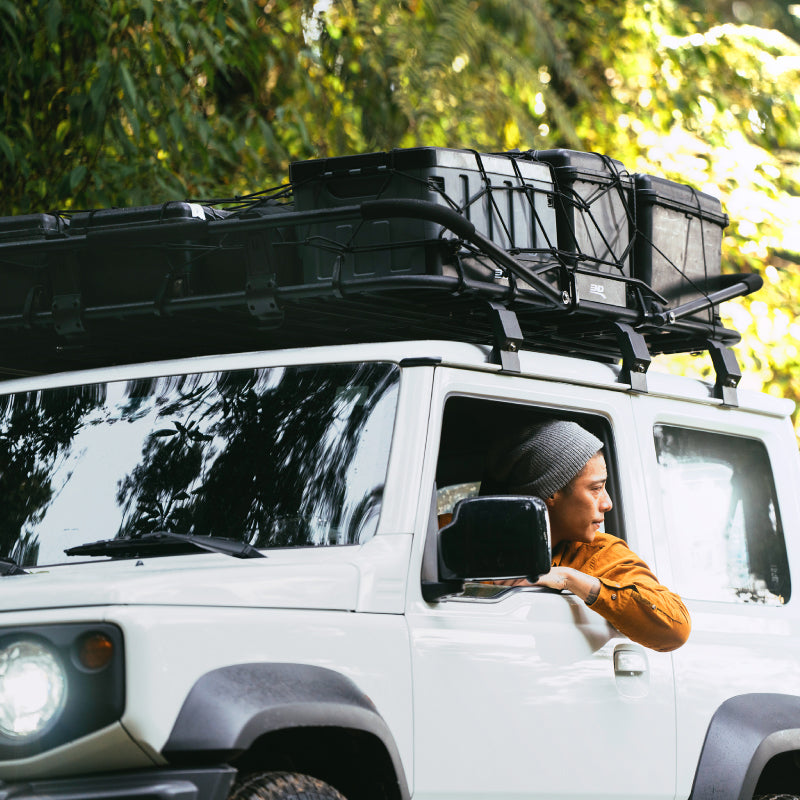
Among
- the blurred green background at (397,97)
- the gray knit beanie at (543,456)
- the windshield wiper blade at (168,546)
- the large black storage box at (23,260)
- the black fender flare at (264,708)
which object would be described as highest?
the blurred green background at (397,97)

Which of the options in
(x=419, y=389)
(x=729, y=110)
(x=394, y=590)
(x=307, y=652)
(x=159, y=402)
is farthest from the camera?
(x=729, y=110)

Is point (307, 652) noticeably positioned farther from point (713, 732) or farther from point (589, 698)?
point (713, 732)

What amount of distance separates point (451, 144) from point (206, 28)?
8.01 feet

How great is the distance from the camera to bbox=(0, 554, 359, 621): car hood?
8.59 ft

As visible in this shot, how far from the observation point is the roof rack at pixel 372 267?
3725 millimetres

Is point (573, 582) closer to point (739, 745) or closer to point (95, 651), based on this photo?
point (739, 745)

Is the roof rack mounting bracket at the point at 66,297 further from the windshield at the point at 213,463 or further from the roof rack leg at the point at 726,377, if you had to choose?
the roof rack leg at the point at 726,377

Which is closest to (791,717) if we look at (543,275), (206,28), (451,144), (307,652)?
(543,275)

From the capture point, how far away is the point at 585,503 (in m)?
3.81

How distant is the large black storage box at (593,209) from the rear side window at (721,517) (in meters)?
0.58

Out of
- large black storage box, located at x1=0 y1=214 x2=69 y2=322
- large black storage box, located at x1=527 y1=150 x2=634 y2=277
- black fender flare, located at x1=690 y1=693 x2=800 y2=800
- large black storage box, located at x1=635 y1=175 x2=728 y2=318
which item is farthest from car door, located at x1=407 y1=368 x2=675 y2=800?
large black storage box, located at x1=0 y1=214 x2=69 y2=322

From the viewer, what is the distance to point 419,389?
3307mm

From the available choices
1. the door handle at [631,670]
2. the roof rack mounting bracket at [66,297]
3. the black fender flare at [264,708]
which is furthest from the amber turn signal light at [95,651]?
the roof rack mounting bracket at [66,297]

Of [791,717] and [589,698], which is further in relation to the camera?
[791,717]
